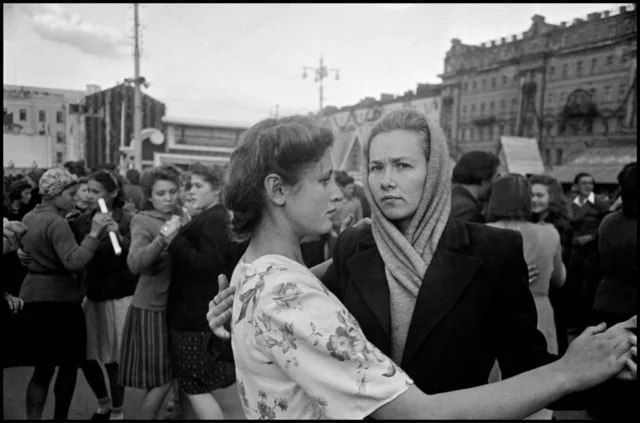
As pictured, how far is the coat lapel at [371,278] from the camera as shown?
1.69m

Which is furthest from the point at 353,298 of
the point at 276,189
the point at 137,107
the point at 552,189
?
the point at 137,107

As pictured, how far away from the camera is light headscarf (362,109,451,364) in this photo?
1689 millimetres

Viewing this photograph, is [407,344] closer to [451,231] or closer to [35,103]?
[451,231]

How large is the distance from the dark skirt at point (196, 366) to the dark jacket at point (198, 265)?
0.23ft

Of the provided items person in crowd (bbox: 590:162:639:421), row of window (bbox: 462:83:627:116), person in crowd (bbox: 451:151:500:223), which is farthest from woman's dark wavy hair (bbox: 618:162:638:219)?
row of window (bbox: 462:83:627:116)

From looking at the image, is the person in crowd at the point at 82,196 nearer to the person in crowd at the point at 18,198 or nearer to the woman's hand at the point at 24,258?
the person in crowd at the point at 18,198

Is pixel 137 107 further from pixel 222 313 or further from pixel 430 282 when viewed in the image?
pixel 430 282

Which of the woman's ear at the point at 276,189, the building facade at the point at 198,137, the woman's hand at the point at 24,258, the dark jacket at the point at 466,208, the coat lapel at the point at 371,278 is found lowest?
the woman's hand at the point at 24,258

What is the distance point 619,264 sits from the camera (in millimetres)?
3801

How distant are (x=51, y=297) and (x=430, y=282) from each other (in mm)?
3160

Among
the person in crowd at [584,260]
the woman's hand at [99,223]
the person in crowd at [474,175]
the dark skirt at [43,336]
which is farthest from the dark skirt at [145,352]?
the person in crowd at [584,260]

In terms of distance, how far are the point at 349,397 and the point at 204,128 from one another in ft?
130

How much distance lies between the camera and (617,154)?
31.1 m

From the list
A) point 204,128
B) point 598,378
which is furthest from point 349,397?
point 204,128
